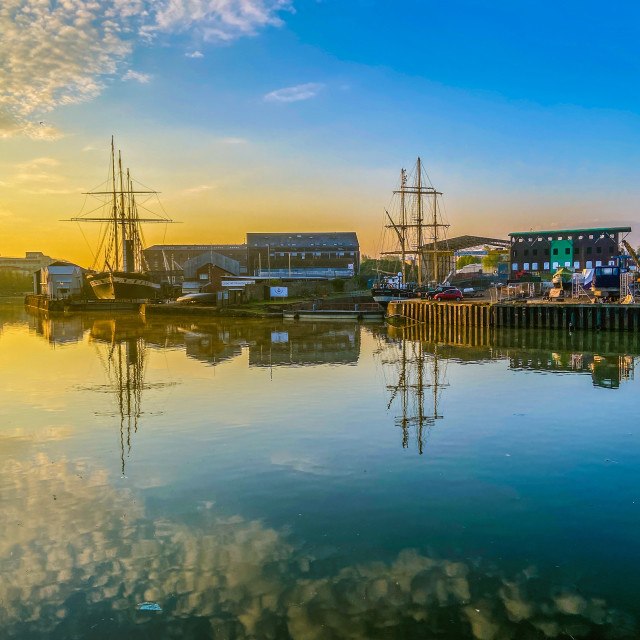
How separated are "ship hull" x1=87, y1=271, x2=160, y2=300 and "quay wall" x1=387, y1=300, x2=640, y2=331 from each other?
52.5 m

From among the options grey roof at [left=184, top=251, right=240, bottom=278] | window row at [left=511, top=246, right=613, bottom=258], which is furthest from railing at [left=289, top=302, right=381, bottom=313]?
window row at [left=511, top=246, right=613, bottom=258]

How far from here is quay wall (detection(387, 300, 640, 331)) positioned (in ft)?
143

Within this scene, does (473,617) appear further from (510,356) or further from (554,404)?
(510,356)

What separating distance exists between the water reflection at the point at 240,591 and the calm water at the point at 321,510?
32 mm

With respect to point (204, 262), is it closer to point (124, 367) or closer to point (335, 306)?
point (335, 306)

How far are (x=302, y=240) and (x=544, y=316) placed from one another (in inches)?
3326

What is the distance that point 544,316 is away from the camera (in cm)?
4619

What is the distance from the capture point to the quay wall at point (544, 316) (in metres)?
43.5

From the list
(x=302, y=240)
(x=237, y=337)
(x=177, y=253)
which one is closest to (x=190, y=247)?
(x=177, y=253)

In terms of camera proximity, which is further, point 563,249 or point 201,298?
point 563,249

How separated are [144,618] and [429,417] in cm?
1217

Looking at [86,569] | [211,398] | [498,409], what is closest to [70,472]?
[86,569]

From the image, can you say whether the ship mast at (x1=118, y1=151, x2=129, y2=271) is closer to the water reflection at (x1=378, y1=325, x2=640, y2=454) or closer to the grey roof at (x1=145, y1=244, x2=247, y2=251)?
the grey roof at (x1=145, y1=244, x2=247, y2=251)

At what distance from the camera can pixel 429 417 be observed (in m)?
18.2
